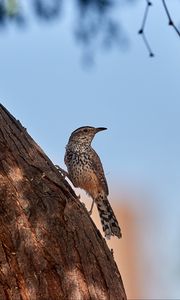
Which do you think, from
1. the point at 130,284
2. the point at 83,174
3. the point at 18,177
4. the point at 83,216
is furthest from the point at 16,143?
the point at 130,284

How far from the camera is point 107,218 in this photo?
644 centimetres

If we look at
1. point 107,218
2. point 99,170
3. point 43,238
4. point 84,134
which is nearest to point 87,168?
point 99,170

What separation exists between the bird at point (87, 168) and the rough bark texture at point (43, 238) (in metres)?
2.84

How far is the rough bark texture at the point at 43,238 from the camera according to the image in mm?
3525

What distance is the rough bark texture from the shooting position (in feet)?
11.6

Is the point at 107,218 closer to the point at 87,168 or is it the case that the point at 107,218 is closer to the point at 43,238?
the point at 87,168

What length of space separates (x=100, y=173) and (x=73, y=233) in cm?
324

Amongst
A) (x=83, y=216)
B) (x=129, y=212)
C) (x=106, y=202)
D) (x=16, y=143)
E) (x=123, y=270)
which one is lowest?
(x=83, y=216)

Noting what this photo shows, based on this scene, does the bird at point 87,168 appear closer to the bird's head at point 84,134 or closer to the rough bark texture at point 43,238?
the bird's head at point 84,134

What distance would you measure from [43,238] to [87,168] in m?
3.25

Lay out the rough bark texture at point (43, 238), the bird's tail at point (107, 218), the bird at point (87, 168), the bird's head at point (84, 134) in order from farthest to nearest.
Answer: the bird's head at point (84, 134)
the bird at point (87, 168)
the bird's tail at point (107, 218)
the rough bark texture at point (43, 238)

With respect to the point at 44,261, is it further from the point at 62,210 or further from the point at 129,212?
the point at 129,212

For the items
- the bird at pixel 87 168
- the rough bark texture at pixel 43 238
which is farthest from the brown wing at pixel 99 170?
the rough bark texture at pixel 43 238

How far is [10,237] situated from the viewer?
3.60 m
